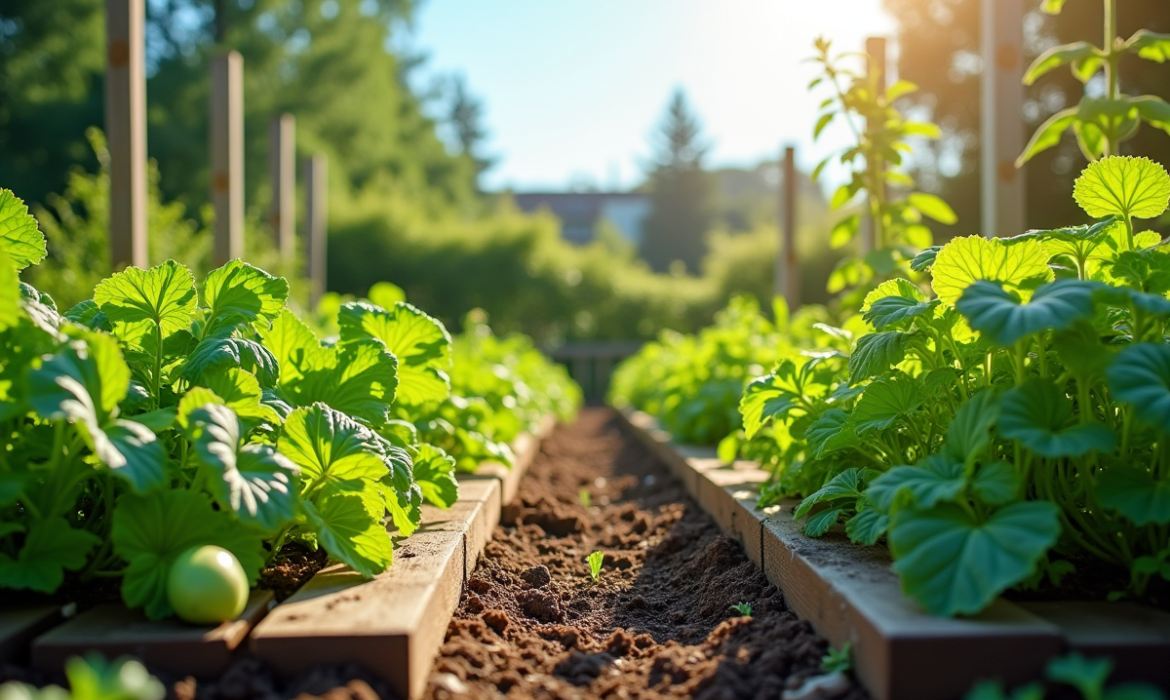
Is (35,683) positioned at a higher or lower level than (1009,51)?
lower

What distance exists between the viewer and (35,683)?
144 cm

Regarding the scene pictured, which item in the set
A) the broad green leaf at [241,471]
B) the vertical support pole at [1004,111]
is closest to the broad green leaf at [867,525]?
the broad green leaf at [241,471]

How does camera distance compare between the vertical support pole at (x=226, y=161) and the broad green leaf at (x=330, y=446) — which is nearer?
the broad green leaf at (x=330, y=446)

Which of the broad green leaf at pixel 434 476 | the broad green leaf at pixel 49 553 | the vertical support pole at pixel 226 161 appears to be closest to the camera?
the broad green leaf at pixel 49 553

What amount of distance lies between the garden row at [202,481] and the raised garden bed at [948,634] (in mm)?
757

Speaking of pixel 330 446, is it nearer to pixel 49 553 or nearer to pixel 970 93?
pixel 49 553

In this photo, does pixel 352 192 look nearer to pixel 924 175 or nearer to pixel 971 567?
pixel 924 175

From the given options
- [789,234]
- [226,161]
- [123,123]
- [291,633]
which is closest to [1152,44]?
[291,633]

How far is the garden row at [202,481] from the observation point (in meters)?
1.48

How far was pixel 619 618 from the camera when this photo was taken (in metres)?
2.22

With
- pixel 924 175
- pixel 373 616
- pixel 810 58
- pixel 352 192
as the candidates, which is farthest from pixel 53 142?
pixel 373 616

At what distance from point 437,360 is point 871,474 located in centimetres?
118

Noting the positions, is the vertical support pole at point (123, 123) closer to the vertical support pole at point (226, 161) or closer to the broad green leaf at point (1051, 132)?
the vertical support pole at point (226, 161)

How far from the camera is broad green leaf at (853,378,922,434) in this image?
1969 mm
